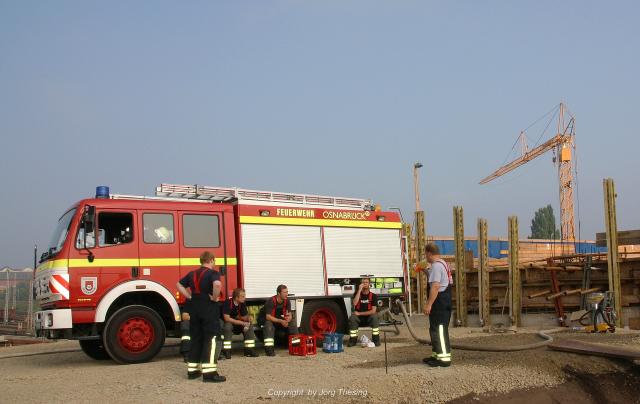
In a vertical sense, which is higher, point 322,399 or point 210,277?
point 210,277

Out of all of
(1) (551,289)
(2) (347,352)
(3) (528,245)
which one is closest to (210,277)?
(2) (347,352)

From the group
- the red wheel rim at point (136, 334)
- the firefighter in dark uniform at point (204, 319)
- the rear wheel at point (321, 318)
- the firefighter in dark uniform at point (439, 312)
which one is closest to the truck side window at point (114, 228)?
the red wheel rim at point (136, 334)

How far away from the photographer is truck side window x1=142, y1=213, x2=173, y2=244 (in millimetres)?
11078

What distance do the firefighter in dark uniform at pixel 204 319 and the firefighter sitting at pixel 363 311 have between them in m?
4.46

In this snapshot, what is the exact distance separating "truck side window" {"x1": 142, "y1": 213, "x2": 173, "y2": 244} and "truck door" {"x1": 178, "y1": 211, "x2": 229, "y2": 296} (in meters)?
0.22

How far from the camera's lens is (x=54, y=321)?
10.0 m

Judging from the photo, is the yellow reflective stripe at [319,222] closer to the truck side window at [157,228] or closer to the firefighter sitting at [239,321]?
the truck side window at [157,228]

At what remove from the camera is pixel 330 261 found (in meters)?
13.1

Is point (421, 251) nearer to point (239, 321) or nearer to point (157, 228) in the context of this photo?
point (239, 321)

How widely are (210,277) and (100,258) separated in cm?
310

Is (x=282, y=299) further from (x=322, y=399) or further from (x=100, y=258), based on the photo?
(x=322, y=399)

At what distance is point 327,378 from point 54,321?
4651 mm

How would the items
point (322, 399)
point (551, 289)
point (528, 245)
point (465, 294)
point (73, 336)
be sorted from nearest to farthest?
point (322, 399) < point (73, 336) < point (551, 289) < point (465, 294) < point (528, 245)

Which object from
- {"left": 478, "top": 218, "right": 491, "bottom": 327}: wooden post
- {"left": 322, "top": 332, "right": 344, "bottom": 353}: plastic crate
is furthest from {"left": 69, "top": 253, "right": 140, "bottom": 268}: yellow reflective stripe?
{"left": 478, "top": 218, "right": 491, "bottom": 327}: wooden post
